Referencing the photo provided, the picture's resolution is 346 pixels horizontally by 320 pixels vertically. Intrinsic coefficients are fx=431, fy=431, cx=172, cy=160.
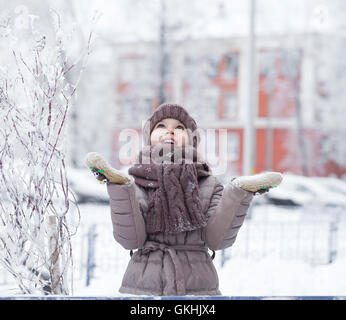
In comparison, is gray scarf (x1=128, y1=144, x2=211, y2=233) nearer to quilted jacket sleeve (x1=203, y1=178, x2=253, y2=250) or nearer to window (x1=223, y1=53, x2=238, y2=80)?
quilted jacket sleeve (x1=203, y1=178, x2=253, y2=250)

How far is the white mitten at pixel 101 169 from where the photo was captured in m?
2.04

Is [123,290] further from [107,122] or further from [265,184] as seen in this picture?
Result: [107,122]

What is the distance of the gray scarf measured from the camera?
2.33m

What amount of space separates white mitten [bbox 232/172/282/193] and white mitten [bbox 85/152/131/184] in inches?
23.9

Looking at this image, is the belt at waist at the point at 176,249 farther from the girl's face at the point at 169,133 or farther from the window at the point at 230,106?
the window at the point at 230,106

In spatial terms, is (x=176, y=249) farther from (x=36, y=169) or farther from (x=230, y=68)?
(x=230, y=68)

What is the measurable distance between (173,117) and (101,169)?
772 mm

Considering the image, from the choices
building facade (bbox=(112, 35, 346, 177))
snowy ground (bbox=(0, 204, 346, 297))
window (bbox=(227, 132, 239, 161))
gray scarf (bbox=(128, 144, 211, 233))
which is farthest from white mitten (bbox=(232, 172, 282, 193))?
window (bbox=(227, 132, 239, 161))

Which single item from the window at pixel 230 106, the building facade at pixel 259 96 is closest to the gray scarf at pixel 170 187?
the building facade at pixel 259 96

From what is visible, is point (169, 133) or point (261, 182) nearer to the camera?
point (261, 182)

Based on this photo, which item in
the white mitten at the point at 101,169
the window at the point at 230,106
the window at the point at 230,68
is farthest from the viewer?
the window at the point at 230,106

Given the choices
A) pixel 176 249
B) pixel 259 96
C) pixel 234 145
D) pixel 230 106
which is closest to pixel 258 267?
pixel 176 249

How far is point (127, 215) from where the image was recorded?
225cm

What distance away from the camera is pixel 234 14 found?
80.4ft
